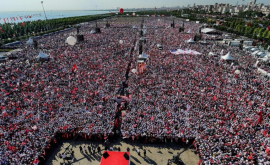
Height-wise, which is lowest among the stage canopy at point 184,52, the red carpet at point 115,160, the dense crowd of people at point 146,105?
the red carpet at point 115,160

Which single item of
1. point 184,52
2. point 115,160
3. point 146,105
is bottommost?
point 115,160

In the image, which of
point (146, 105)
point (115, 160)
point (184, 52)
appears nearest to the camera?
point (115, 160)

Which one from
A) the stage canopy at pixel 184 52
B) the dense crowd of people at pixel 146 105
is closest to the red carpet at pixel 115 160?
the dense crowd of people at pixel 146 105

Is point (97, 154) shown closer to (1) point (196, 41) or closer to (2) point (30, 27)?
(1) point (196, 41)

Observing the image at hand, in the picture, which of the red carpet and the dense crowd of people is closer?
the red carpet

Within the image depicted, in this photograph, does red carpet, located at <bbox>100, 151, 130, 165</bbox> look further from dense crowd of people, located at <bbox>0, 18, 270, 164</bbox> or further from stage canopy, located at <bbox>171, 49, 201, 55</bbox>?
stage canopy, located at <bbox>171, 49, 201, 55</bbox>

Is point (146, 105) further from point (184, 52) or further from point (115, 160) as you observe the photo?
point (184, 52)

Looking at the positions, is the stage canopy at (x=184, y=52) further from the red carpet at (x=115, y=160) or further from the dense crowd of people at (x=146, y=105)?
the red carpet at (x=115, y=160)

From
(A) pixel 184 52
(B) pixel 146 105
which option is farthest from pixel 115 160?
(A) pixel 184 52

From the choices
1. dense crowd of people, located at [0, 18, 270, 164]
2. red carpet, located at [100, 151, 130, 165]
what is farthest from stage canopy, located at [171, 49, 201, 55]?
red carpet, located at [100, 151, 130, 165]
